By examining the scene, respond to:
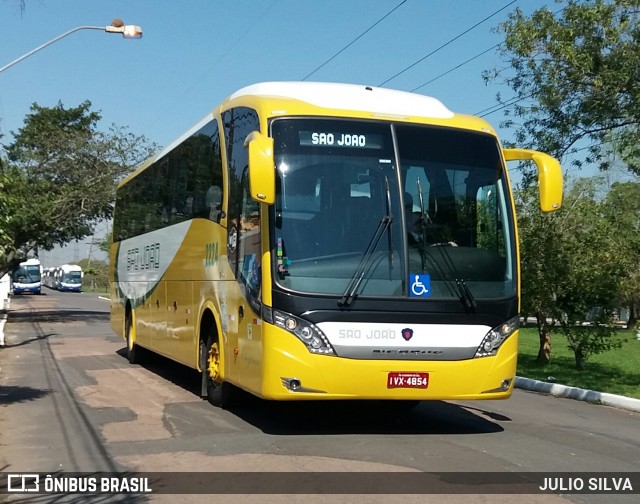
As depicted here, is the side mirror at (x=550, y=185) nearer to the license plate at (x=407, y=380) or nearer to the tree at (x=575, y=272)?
the license plate at (x=407, y=380)

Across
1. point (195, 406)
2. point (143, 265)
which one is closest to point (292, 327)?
point (195, 406)

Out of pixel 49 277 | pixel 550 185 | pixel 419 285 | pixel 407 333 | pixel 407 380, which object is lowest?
pixel 407 380

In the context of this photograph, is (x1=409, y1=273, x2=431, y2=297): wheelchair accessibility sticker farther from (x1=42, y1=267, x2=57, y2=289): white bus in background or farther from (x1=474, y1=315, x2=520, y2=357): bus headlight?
(x1=42, y1=267, x2=57, y2=289): white bus in background

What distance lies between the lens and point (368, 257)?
8250 mm

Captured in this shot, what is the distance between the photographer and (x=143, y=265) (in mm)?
15633

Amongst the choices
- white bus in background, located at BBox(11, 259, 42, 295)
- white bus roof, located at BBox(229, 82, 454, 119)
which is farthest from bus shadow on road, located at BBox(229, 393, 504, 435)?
white bus in background, located at BBox(11, 259, 42, 295)

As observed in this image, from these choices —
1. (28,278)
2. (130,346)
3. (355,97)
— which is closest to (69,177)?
(130,346)

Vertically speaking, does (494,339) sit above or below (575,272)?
below

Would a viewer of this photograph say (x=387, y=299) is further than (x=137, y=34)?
No

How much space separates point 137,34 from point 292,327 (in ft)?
37.3

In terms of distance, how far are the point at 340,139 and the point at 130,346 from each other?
10.1 meters

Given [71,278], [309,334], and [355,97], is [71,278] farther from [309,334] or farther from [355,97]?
[309,334]

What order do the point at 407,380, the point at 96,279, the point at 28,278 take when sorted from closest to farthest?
the point at 407,380 → the point at 28,278 → the point at 96,279

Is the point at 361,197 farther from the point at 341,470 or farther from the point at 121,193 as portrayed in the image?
the point at 121,193
